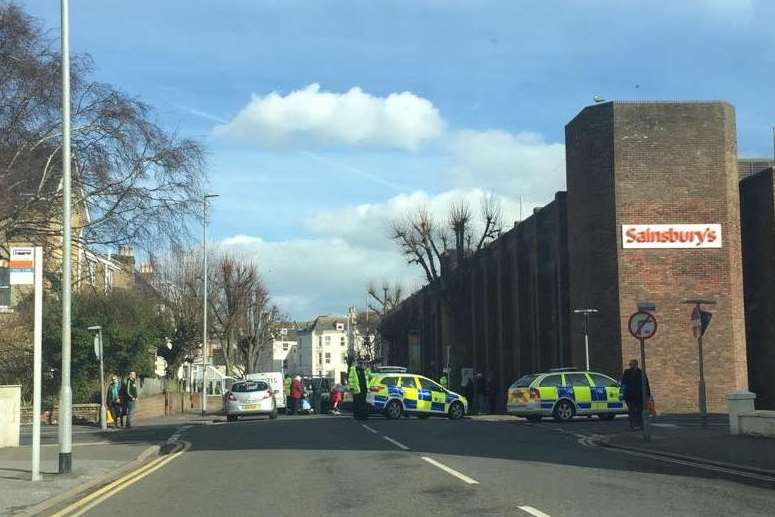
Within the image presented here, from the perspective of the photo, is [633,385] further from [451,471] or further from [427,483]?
[427,483]

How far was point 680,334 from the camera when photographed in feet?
106

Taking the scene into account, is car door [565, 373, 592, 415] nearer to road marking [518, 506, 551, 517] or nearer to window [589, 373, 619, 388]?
window [589, 373, 619, 388]

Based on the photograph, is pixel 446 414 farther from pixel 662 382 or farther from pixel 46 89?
pixel 46 89

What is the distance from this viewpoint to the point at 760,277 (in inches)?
1308

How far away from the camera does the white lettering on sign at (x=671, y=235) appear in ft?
107

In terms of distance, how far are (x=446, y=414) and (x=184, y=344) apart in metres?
24.9

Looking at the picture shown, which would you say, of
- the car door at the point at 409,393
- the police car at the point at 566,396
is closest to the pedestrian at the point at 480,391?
the car door at the point at 409,393

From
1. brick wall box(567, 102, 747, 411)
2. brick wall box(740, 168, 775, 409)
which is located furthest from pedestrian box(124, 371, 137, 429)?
brick wall box(740, 168, 775, 409)

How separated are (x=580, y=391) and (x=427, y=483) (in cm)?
1629

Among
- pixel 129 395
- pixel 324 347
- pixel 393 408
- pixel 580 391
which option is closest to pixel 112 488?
pixel 129 395

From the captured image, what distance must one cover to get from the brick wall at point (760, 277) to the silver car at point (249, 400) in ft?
57.9

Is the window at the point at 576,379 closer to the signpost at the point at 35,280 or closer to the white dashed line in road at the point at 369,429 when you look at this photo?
the white dashed line in road at the point at 369,429

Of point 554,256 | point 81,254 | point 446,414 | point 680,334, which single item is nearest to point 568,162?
point 554,256

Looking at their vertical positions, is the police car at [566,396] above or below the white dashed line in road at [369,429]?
above
